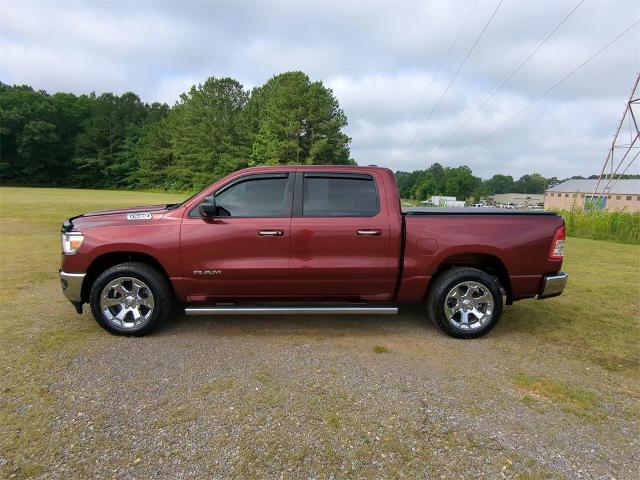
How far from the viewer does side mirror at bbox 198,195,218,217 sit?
4352mm

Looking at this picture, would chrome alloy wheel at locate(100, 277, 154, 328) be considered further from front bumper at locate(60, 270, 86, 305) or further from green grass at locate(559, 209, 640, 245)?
green grass at locate(559, 209, 640, 245)

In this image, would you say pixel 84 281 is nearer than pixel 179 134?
Yes

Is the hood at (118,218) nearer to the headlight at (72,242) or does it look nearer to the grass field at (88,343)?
the headlight at (72,242)

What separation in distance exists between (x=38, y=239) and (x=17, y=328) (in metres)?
8.26

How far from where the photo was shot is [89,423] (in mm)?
2973

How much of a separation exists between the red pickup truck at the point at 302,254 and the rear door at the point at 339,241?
0.04 ft

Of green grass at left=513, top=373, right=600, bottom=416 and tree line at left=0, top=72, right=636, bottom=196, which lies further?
tree line at left=0, top=72, right=636, bottom=196

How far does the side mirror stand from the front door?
2.6 inches

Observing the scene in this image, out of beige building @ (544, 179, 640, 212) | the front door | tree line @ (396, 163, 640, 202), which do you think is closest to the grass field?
the front door

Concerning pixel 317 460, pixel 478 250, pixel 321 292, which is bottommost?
pixel 317 460

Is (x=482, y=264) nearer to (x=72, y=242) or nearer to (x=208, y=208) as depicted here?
(x=208, y=208)

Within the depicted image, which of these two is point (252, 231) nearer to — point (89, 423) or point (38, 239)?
point (89, 423)

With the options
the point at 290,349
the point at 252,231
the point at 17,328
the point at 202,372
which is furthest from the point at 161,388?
the point at 17,328

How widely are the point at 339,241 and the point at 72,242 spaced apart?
9.19ft
